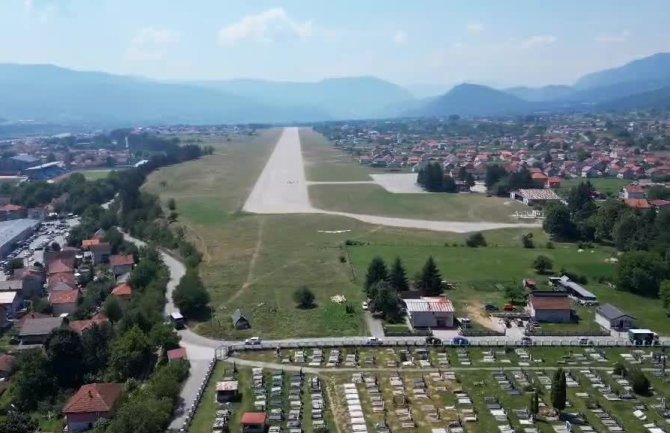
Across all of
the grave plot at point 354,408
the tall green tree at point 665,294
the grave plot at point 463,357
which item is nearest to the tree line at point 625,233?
the tall green tree at point 665,294

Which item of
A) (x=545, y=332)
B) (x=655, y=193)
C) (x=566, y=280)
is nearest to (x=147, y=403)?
(x=545, y=332)

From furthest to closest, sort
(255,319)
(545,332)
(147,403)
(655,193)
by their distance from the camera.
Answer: (655,193) < (255,319) < (545,332) < (147,403)

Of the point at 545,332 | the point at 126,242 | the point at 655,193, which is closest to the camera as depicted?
the point at 545,332

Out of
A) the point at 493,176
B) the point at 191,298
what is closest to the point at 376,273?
the point at 191,298

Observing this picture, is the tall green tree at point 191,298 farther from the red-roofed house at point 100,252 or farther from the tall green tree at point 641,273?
the tall green tree at point 641,273

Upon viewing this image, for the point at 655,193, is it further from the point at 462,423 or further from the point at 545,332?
the point at 462,423

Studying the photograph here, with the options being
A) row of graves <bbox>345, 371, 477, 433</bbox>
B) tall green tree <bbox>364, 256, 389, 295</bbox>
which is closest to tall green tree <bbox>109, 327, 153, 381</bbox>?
row of graves <bbox>345, 371, 477, 433</bbox>
